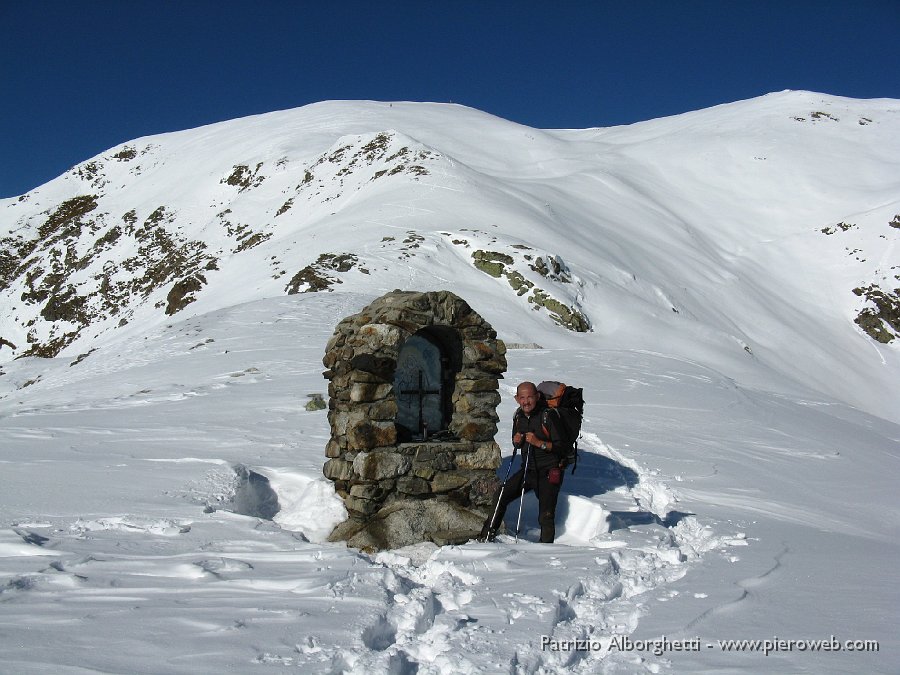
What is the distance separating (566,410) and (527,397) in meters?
0.45

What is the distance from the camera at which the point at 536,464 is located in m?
6.91

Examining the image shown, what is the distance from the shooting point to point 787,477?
993 cm

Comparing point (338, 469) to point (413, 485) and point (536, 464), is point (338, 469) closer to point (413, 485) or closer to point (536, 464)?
point (413, 485)

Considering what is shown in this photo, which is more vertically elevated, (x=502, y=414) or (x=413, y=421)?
(x=413, y=421)

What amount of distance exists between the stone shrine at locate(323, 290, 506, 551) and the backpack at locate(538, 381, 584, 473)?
67 cm

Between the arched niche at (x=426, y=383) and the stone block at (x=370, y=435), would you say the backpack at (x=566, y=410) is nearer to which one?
the arched niche at (x=426, y=383)

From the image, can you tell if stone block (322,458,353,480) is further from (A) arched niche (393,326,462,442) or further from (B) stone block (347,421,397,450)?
(A) arched niche (393,326,462,442)

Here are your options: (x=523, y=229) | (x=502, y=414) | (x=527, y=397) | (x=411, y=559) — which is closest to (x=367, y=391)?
(x=527, y=397)

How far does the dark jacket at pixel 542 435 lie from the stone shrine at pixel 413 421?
41 cm

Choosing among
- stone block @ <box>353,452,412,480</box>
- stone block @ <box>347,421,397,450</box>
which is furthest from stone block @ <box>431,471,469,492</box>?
stone block @ <box>347,421,397,450</box>

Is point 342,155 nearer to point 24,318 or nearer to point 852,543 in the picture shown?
point 24,318

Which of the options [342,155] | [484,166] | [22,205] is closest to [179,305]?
[342,155]

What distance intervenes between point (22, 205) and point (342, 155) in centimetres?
3821

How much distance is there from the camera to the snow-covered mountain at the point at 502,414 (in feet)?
14.2
